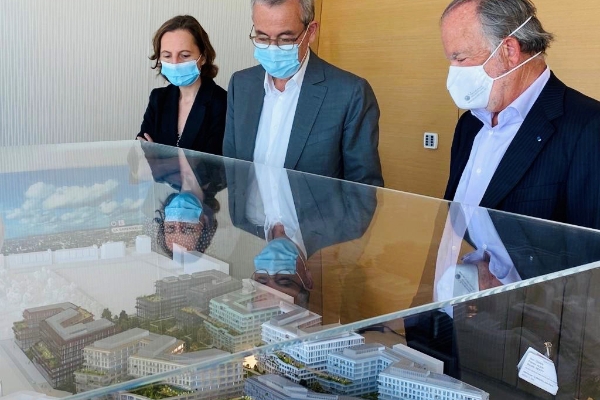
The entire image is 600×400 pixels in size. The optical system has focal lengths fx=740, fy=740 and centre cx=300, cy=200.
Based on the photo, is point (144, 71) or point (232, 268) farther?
point (144, 71)

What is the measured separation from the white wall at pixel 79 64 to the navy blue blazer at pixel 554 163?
9.97 ft

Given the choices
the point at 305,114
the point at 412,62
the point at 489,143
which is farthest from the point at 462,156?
the point at 412,62

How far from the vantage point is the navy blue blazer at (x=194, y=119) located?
2641mm

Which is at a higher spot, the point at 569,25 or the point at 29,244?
the point at 569,25

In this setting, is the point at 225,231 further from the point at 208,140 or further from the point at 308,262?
the point at 208,140

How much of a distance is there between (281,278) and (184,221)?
434mm

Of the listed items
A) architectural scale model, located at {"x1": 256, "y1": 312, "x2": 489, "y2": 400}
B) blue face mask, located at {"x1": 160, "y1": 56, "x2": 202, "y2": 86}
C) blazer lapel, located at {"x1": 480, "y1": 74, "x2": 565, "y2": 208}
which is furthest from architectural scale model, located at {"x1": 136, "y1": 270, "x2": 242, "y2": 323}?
blue face mask, located at {"x1": 160, "y1": 56, "x2": 202, "y2": 86}

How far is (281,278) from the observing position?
3.14 ft

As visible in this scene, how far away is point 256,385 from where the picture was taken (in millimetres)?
900

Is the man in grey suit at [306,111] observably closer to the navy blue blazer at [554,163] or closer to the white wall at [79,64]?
the navy blue blazer at [554,163]

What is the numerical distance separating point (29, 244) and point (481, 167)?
1.03 metres

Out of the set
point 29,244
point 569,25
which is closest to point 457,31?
point 29,244

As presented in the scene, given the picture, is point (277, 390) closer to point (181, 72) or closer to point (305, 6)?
point (305, 6)

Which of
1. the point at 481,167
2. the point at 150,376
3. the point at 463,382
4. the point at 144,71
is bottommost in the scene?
the point at 463,382
